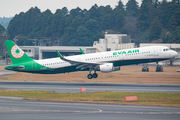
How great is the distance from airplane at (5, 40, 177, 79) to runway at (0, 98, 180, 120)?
18.6 metres

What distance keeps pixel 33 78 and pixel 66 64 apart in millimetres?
11466

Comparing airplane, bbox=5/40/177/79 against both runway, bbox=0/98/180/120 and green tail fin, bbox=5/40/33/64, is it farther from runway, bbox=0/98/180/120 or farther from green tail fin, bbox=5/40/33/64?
runway, bbox=0/98/180/120

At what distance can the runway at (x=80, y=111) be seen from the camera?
75.8ft

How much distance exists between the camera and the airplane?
46.7 m

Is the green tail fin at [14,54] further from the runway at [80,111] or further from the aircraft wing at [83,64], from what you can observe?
the runway at [80,111]

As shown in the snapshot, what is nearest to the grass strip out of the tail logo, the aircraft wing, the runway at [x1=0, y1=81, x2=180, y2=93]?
the runway at [x1=0, y1=81, x2=180, y2=93]

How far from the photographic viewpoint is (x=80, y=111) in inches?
1001

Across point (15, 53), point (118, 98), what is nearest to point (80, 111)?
point (118, 98)

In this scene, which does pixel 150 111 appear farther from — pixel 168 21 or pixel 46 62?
pixel 168 21

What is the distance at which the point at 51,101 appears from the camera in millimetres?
31234

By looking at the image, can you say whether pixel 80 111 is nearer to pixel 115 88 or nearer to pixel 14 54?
pixel 115 88

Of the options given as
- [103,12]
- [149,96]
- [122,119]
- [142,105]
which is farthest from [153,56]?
[103,12]

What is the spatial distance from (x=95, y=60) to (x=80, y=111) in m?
24.0

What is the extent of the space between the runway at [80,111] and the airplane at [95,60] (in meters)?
18.6
